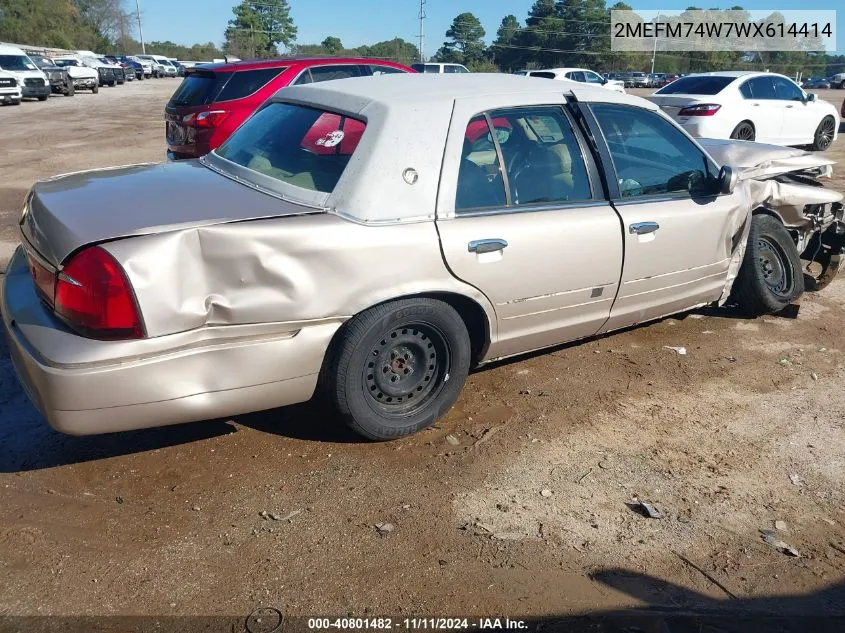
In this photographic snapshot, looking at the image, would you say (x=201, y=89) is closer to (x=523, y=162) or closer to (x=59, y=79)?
(x=523, y=162)

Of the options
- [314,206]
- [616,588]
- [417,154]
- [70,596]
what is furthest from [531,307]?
[70,596]

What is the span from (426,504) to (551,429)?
97 centimetres

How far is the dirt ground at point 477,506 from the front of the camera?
107 inches

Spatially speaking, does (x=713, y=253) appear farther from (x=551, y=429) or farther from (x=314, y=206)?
(x=314, y=206)

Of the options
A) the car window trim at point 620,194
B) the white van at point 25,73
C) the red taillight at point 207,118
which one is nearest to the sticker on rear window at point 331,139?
the car window trim at point 620,194

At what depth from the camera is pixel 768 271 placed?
5.47 metres

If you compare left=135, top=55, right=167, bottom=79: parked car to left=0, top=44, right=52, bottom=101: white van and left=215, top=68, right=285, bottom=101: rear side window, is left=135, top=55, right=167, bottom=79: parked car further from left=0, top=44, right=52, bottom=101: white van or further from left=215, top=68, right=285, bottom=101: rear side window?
left=215, top=68, right=285, bottom=101: rear side window

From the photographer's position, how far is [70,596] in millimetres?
2652

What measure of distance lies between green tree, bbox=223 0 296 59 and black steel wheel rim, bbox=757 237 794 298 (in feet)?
326

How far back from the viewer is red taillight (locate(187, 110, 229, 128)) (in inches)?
328

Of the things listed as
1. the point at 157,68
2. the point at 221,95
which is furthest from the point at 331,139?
the point at 157,68

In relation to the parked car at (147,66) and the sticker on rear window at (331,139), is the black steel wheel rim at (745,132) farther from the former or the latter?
the parked car at (147,66)

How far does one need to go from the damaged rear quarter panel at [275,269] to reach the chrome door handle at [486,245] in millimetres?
194

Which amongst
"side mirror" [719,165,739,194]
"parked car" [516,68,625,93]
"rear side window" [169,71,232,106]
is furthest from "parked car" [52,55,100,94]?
"side mirror" [719,165,739,194]
